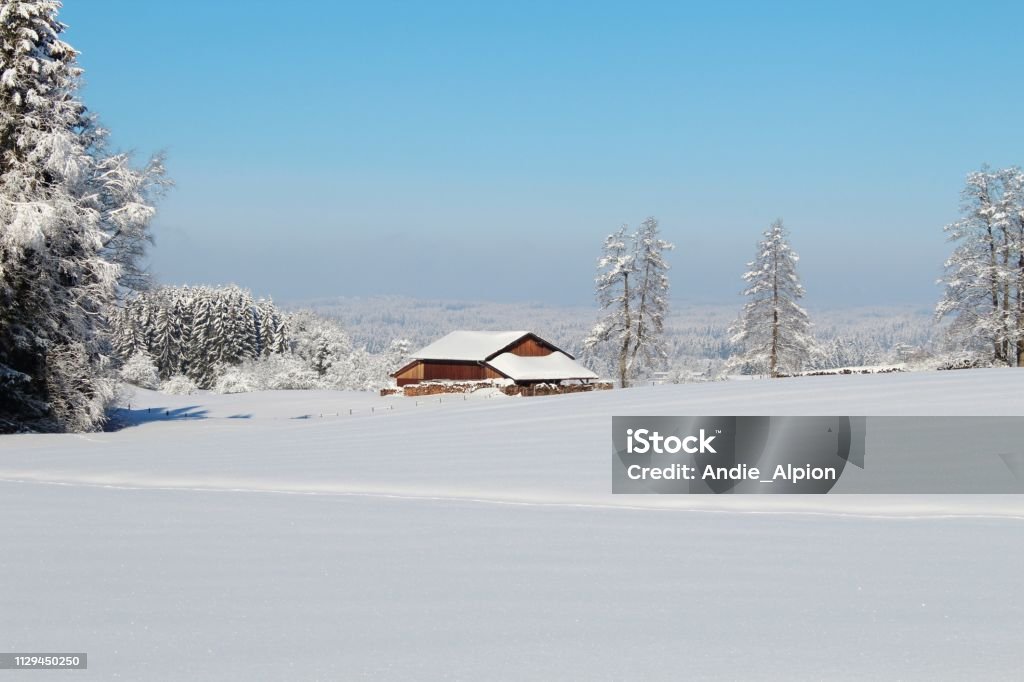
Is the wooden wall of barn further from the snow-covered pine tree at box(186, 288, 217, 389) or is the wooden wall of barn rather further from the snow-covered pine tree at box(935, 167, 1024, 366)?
the snow-covered pine tree at box(186, 288, 217, 389)

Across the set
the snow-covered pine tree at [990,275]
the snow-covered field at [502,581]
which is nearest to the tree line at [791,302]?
the snow-covered pine tree at [990,275]

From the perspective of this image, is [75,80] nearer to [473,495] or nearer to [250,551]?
[473,495]

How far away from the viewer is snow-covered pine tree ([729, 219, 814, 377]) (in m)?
45.9

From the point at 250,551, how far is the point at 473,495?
590 centimetres

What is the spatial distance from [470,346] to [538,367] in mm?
5357

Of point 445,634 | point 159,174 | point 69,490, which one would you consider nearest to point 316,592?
point 445,634

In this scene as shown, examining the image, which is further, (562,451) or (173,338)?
(173,338)

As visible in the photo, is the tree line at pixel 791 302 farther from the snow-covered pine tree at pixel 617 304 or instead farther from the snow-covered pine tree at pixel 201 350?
the snow-covered pine tree at pixel 201 350

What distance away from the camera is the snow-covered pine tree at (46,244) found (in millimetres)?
23625

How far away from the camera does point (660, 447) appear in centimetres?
1548

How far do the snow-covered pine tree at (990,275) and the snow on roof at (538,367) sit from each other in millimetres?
25907

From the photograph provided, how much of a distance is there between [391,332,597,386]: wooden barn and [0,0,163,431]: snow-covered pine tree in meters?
30.7

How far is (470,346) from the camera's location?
58.5m

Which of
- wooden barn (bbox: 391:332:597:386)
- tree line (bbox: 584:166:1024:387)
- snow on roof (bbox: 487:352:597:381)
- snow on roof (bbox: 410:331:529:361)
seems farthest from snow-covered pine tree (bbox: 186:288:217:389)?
tree line (bbox: 584:166:1024:387)
